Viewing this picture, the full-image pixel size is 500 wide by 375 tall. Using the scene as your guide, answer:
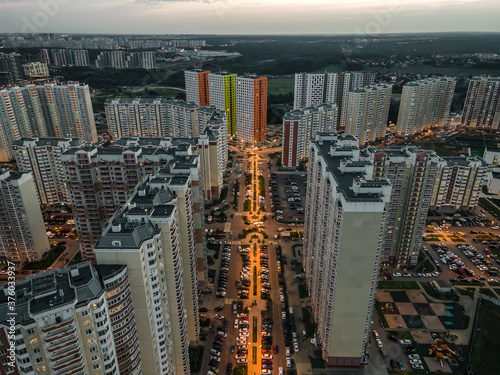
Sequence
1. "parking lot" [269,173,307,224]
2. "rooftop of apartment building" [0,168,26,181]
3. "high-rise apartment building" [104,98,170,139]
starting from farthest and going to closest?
"high-rise apartment building" [104,98,170,139], "parking lot" [269,173,307,224], "rooftop of apartment building" [0,168,26,181]

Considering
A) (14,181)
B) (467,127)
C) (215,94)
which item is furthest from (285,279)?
(467,127)

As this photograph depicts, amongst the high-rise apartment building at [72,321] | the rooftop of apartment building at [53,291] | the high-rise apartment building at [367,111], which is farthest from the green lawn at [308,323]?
the high-rise apartment building at [367,111]

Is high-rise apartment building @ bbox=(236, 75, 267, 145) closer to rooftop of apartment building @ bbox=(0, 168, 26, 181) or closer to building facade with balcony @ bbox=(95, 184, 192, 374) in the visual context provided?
rooftop of apartment building @ bbox=(0, 168, 26, 181)

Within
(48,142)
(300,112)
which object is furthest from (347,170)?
(48,142)

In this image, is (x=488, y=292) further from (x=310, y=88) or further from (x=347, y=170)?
(x=310, y=88)

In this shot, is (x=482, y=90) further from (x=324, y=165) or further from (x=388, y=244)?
(x=324, y=165)

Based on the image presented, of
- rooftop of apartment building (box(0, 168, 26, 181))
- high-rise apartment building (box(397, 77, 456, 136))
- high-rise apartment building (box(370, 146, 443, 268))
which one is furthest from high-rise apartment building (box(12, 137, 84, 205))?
high-rise apartment building (box(397, 77, 456, 136))
